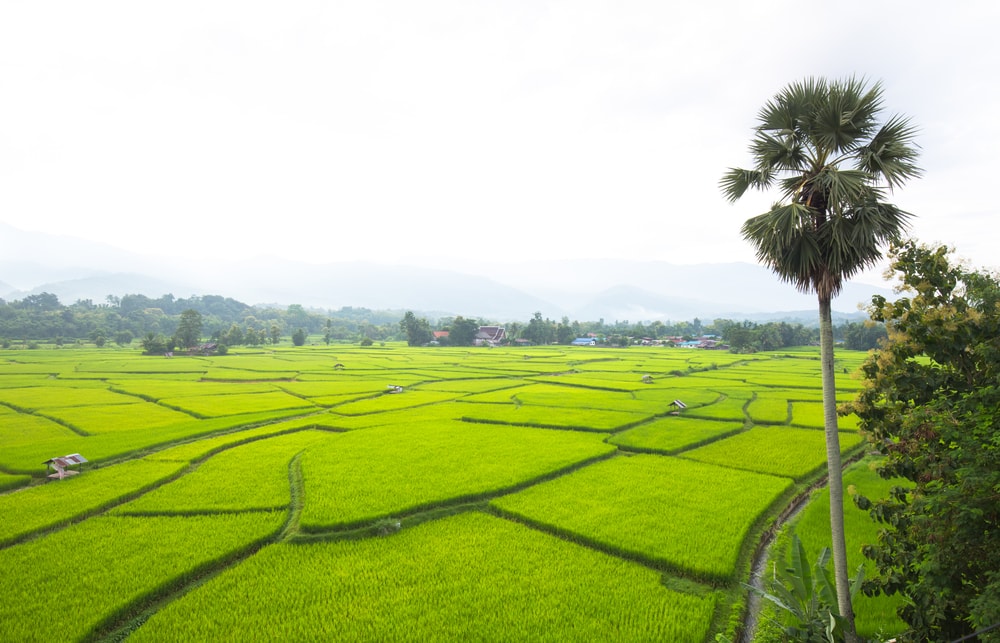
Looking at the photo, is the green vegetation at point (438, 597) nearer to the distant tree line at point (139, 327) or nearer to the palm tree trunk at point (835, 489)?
the palm tree trunk at point (835, 489)

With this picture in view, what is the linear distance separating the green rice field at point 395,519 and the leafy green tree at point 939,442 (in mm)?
1878

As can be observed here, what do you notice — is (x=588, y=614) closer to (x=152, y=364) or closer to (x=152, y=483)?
(x=152, y=483)

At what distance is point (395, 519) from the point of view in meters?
11.9

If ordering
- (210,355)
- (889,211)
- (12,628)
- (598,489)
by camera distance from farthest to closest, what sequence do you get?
(210,355), (598,489), (12,628), (889,211)

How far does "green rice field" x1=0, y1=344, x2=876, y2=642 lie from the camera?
7.98 m

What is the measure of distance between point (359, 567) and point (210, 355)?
68.4 meters

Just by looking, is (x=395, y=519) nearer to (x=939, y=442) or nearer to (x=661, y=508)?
(x=661, y=508)

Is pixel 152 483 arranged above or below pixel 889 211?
below

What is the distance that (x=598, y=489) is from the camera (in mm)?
13961

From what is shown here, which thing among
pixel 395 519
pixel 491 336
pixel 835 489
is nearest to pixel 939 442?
pixel 835 489

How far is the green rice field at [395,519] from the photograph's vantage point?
7.98 meters

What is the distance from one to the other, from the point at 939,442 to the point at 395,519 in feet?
34.4

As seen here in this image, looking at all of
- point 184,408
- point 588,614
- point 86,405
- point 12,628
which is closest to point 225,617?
point 12,628

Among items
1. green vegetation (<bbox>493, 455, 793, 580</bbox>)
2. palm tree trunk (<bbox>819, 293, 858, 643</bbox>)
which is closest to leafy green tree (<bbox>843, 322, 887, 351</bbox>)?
green vegetation (<bbox>493, 455, 793, 580</bbox>)
